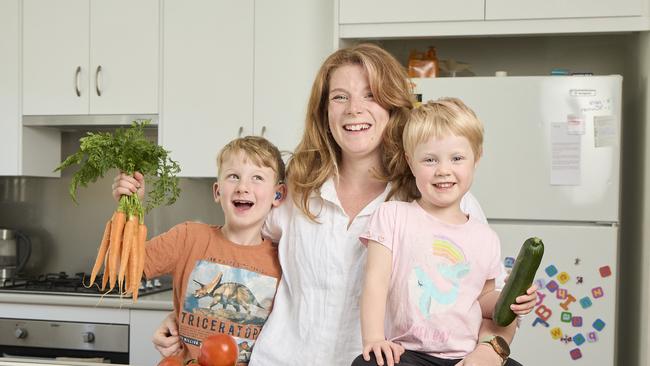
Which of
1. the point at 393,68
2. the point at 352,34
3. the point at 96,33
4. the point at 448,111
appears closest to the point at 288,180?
the point at 393,68

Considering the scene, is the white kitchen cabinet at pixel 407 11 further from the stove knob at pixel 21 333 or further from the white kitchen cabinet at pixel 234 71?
the stove knob at pixel 21 333

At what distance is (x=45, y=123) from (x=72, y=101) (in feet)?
0.59

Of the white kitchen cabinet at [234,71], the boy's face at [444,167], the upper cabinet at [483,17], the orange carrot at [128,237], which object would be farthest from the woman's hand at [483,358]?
the white kitchen cabinet at [234,71]

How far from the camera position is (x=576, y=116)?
306cm

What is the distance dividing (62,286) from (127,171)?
2.12m

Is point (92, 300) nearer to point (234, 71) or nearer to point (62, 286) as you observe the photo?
point (62, 286)

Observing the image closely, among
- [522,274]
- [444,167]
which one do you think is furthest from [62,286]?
[522,274]

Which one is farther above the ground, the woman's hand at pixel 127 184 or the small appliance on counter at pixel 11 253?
the woman's hand at pixel 127 184

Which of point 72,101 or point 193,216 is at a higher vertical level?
point 72,101

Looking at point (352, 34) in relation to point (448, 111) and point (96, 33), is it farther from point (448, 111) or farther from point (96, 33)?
point (448, 111)

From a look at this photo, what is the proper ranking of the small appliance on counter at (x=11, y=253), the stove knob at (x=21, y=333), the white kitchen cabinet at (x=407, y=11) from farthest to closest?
the small appliance on counter at (x=11, y=253) → the stove knob at (x=21, y=333) → the white kitchen cabinet at (x=407, y=11)

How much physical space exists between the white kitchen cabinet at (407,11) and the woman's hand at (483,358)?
1.93 metres

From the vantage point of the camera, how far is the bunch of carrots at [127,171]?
5.74 feet

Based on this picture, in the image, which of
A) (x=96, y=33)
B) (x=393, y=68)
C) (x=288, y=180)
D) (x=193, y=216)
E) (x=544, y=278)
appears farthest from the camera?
(x=193, y=216)
